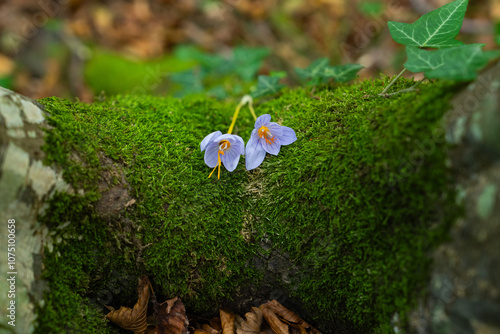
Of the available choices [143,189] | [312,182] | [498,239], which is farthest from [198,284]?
[498,239]

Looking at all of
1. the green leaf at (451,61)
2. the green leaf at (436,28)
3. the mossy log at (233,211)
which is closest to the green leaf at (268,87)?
the mossy log at (233,211)

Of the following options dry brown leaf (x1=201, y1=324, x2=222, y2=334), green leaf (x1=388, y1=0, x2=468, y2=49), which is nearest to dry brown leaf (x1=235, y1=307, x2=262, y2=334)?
dry brown leaf (x1=201, y1=324, x2=222, y2=334)

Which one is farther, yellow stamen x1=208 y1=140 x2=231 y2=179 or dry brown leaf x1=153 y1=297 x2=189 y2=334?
yellow stamen x1=208 y1=140 x2=231 y2=179

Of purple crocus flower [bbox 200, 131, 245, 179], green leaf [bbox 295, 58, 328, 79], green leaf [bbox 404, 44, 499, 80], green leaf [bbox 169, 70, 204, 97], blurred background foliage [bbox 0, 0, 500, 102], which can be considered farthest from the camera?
blurred background foliage [bbox 0, 0, 500, 102]

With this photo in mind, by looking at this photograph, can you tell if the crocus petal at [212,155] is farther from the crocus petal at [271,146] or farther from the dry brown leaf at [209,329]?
the dry brown leaf at [209,329]

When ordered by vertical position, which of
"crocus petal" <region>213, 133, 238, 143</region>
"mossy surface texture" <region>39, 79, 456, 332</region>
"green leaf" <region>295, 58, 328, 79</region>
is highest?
"green leaf" <region>295, 58, 328, 79</region>

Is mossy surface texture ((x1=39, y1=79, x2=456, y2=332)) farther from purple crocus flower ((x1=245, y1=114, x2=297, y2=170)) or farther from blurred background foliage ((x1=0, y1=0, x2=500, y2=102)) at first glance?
blurred background foliage ((x1=0, y1=0, x2=500, y2=102))

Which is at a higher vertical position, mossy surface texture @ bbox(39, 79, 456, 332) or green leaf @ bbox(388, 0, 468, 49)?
green leaf @ bbox(388, 0, 468, 49)
